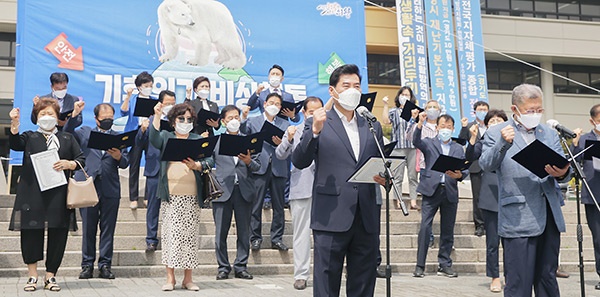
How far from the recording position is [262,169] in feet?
28.8

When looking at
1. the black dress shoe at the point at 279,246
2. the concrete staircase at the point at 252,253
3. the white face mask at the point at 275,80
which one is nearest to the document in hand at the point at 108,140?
the concrete staircase at the point at 252,253

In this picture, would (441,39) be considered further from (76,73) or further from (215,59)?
(76,73)

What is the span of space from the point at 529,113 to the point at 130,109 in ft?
25.1

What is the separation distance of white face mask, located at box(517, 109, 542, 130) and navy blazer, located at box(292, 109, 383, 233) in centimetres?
120

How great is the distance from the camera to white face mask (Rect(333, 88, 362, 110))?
4.77 meters

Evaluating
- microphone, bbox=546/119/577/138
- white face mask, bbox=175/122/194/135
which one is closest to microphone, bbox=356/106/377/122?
microphone, bbox=546/119/577/138

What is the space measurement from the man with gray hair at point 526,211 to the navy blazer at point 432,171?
3.69 m

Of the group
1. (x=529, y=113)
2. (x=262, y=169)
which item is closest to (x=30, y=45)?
(x=262, y=169)

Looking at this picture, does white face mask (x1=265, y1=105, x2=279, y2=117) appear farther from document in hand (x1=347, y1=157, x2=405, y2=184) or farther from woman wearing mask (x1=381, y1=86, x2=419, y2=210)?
document in hand (x1=347, y1=157, x2=405, y2=184)

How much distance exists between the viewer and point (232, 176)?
819 cm

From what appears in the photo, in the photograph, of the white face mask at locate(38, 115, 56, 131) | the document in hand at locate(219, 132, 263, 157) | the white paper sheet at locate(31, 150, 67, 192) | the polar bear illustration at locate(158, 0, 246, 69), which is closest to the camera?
the white paper sheet at locate(31, 150, 67, 192)

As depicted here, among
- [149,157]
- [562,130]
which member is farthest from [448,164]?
[149,157]

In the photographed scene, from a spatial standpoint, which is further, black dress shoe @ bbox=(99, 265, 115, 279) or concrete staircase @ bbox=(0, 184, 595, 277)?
concrete staircase @ bbox=(0, 184, 595, 277)

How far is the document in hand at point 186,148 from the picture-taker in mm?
6660
